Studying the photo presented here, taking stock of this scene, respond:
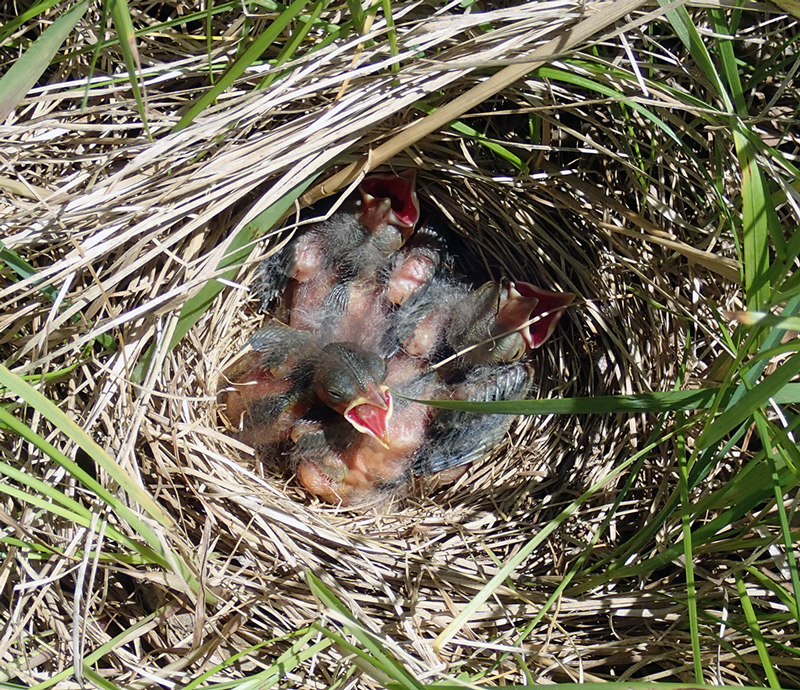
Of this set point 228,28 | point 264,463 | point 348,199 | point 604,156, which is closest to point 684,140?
point 604,156

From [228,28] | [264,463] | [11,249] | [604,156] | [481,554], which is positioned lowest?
[481,554]

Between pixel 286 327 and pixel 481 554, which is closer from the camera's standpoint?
pixel 481 554

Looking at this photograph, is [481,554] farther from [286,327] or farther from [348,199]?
[348,199]

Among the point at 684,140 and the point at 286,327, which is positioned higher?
the point at 684,140

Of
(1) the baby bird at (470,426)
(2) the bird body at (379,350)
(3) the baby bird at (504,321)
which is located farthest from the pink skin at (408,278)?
(1) the baby bird at (470,426)

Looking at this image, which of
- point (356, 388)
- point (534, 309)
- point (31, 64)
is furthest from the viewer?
point (534, 309)

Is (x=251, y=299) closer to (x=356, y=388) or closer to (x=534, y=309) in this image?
(x=356, y=388)

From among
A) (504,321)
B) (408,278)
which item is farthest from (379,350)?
(504,321)

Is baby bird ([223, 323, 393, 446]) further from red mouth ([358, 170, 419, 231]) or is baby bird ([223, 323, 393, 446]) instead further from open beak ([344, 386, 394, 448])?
red mouth ([358, 170, 419, 231])
